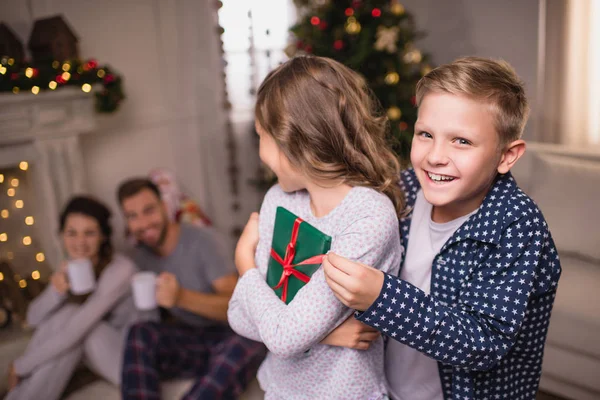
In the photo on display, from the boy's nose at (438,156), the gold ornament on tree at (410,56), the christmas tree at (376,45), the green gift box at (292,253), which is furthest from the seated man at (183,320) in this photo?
the gold ornament on tree at (410,56)

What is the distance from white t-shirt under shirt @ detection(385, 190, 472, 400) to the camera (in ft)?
3.80

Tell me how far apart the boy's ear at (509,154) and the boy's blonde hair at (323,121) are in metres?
0.22

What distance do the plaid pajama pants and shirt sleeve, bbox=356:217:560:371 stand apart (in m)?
1.47

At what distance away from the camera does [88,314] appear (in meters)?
2.51

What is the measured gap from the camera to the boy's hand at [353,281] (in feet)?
2.93

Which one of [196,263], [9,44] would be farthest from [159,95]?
[196,263]

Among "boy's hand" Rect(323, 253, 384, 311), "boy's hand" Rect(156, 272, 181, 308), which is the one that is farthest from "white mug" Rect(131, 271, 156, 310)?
"boy's hand" Rect(323, 253, 384, 311)

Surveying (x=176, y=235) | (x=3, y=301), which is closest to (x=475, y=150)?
(x=176, y=235)

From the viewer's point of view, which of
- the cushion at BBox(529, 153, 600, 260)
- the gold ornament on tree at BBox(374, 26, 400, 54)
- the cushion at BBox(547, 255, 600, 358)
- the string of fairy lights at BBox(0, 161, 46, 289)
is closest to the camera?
the cushion at BBox(547, 255, 600, 358)

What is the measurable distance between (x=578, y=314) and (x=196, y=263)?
169 cm

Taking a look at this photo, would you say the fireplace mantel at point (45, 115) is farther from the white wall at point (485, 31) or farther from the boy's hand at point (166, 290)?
the white wall at point (485, 31)

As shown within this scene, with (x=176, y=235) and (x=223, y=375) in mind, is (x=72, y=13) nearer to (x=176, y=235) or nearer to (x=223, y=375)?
(x=176, y=235)

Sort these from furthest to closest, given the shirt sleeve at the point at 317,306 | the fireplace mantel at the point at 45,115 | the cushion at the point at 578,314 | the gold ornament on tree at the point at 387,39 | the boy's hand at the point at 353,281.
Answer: the gold ornament on tree at the point at 387,39 < the fireplace mantel at the point at 45,115 < the cushion at the point at 578,314 < the shirt sleeve at the point at 317,306 < the boy's hand at the point at 353,281

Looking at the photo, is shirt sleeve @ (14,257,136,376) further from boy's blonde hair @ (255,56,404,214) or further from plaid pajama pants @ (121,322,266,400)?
boy's blonde hair @ (255,56,404,214)
